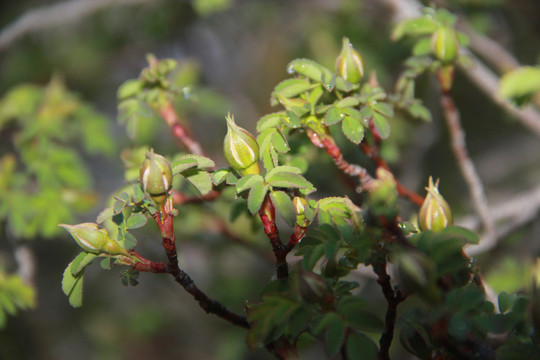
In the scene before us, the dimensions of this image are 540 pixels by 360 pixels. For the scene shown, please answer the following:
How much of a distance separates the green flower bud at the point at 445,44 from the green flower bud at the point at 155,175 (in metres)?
0.93

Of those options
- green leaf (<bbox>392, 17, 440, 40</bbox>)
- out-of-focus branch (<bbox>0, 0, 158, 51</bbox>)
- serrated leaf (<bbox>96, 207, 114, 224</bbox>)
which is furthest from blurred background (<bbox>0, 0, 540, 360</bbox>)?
serrated leaf (<bbox>96, 207, 114, 224</bbox>)

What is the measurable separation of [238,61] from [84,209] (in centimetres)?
328

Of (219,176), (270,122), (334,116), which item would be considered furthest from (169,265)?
(334,116)

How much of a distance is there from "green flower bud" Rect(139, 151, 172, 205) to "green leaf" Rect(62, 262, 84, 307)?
0.29 meters

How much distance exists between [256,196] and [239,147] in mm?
122

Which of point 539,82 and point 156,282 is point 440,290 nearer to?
point 539,82

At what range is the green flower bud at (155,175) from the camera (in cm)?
103

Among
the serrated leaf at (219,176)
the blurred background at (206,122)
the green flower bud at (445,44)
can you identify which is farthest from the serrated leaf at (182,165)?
the blurred background at (206,122)

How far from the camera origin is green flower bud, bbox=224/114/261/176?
1.10 meters

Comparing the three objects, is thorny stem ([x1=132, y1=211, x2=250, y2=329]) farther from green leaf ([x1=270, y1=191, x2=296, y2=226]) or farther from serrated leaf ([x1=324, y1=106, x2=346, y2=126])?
serrated leaf ([x1=324, y1=106, x2=346, y2=126])

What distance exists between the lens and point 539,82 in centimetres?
116

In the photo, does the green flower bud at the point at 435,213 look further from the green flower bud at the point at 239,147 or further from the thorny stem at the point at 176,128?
the thorny stem at the point at 176,128

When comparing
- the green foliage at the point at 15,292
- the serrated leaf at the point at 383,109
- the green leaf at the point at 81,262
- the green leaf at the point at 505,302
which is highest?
the serrated leaf at the point at 383,109

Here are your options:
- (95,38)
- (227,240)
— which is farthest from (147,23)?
(227,240)
